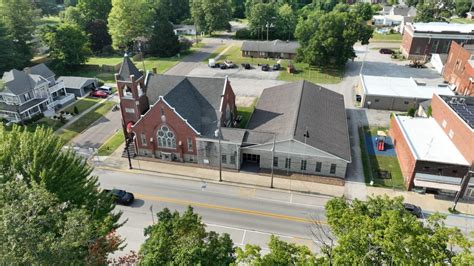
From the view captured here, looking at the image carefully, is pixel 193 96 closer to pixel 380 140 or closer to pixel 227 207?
pixel 227 207

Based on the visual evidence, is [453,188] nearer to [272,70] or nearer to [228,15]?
[272,70]

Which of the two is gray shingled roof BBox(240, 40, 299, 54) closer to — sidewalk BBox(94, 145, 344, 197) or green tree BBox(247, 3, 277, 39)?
green tree BBox(247, 3, 277, 39)

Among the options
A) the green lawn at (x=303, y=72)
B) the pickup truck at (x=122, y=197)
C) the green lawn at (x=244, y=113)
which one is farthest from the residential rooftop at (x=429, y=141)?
the pickup truck at (x=122, y=197)

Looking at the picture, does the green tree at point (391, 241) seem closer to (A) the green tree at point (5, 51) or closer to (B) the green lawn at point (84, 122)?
(B) the green lawn at point (84, 122)

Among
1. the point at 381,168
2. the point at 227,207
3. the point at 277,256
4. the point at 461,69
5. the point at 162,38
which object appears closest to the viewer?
the point at 277,256

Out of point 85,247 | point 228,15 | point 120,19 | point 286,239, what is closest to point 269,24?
point 228,15

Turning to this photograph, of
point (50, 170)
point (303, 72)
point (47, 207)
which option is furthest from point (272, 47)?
point (47, 207)

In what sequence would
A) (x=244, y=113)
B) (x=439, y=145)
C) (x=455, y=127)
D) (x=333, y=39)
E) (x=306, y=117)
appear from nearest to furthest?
(x=439, y=145)
(x=455, y=127)
(x=306, y=117)
(x=244, y=113)
(x=333, y=39)

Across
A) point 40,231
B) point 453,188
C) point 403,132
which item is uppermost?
point 40,231
